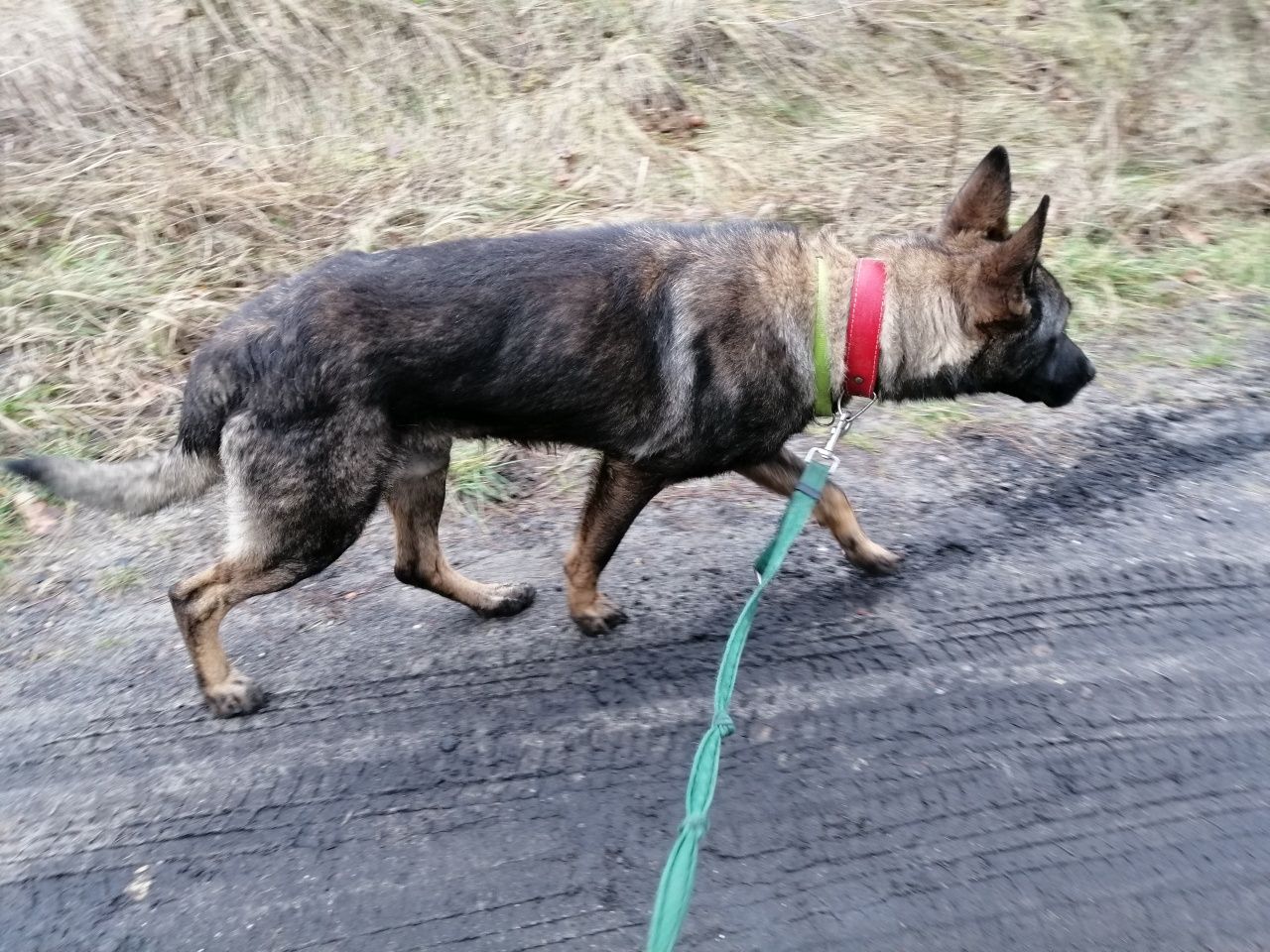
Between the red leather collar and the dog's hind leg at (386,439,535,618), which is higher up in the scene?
the red leather collar

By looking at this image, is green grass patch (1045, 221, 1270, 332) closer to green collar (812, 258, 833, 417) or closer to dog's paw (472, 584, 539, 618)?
green collar (812, 258, 833, 417)

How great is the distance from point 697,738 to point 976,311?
173cm

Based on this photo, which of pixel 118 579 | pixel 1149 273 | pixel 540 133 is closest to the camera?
pixel 118 579

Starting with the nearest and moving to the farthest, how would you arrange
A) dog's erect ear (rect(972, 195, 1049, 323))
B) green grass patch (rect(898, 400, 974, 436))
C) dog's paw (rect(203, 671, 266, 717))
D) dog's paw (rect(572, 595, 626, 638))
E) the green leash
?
the green leash
dog's erect ear (rect(972, 195, 1049, 323))
dog's paw (rect(203, 671, 266, 717))
dog's paw (rect(572, 595, 626, 638))
green grass patch (rect(898, 400, 974, 436))

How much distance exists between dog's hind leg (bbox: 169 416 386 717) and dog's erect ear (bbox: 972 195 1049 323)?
2.08 meters

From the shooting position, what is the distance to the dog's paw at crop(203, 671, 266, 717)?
3.32 metres

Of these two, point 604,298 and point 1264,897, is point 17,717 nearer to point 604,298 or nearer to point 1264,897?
point 604,298

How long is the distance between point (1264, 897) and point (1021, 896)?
58cm

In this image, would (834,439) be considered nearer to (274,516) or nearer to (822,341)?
(822,341)

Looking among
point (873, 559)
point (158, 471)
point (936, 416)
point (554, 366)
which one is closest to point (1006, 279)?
point (873, 559)

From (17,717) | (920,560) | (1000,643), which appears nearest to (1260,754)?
(1000,643)

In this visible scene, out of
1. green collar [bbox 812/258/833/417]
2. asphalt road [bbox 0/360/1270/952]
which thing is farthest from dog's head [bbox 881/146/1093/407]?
asphalt road [bbox 0/360/1270/952]

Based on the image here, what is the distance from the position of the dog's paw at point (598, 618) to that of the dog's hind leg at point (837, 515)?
72 centimetres

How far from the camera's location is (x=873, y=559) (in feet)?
12.2
